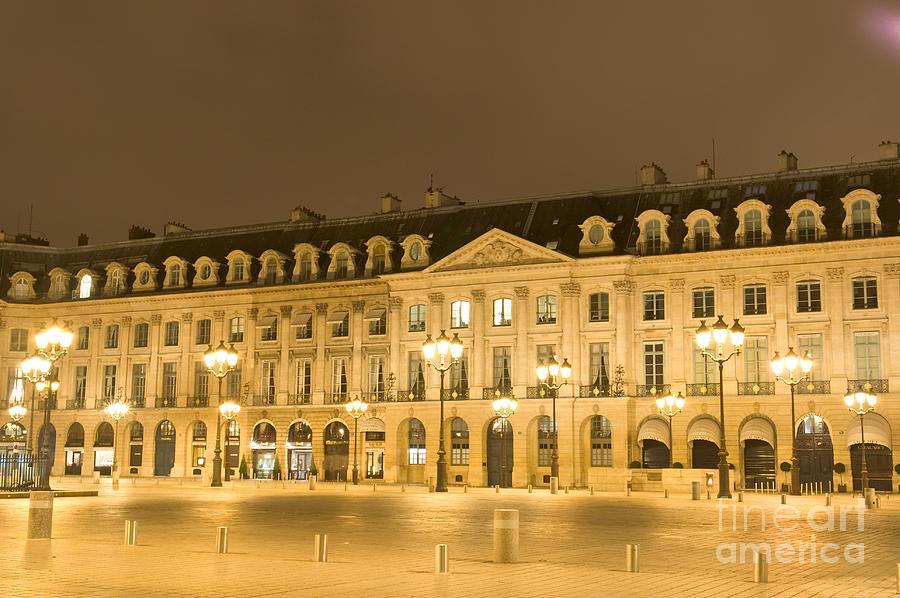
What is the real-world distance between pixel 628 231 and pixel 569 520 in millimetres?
36337

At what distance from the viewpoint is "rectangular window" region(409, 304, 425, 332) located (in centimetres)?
6556

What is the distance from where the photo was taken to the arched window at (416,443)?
64.8 metres

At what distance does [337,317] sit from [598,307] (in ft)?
53.8

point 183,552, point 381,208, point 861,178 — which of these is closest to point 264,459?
point 381,208

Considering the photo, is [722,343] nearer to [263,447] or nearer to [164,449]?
[263,447]

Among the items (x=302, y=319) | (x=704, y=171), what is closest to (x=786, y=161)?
(x=704, y=171)

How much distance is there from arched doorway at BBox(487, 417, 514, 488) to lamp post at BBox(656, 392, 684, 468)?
334 inches

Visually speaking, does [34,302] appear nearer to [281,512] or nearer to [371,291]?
[371,291]

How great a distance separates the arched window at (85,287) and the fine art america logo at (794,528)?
5319cm

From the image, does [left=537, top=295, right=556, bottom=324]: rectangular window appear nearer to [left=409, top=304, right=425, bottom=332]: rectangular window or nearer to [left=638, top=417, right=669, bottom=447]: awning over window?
[left=409, top=304, right=425, bottom=332]: rectangular window

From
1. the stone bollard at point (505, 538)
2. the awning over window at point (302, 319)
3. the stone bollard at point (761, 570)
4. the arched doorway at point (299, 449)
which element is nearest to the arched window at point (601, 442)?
the arched doorway at point (299, 449)

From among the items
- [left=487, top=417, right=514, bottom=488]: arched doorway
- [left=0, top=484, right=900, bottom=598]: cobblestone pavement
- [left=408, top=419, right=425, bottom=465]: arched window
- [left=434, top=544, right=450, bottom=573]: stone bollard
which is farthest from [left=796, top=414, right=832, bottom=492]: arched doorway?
[left=434, top=544, right=450, bottom=573]: stone bollard

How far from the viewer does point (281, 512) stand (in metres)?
30.7

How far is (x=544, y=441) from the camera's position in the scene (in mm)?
61531
